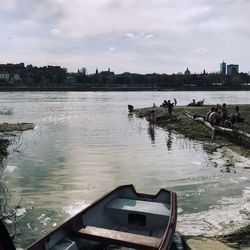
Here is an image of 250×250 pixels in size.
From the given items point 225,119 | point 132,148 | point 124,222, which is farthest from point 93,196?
point 225,119

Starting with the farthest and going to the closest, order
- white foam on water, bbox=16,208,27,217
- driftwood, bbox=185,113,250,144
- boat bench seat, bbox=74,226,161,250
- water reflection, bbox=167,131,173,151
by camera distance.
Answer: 1. water reflection, bbox=167,131,173,151
2. driftwood, bbox=185,113,250,144
3. white foam on water, bbox=16,208,27,217
4. boat bench seat, bbox=74,226,161,250

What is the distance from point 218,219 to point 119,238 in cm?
531

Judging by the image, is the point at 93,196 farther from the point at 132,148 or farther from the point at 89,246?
the point at 132,148

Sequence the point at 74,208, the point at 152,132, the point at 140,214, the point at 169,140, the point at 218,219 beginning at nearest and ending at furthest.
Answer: the point at 140,214 < the point at 218,219 < the point at 74,208 < the point at 169,140 < the point at 152,132

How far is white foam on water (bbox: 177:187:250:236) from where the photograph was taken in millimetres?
12594

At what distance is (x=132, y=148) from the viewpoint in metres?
28.9

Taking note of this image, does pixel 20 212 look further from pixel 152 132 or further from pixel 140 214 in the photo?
pixel 152 132

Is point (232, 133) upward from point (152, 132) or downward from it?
upward

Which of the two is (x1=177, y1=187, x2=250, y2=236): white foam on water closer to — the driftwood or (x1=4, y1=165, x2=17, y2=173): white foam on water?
(x1=4, y1=165, x2=17, y2=173): white foam on water

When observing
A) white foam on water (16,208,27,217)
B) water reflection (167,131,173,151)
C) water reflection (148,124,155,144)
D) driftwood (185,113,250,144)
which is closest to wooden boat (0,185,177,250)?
white foam on water (16,208,27,217)

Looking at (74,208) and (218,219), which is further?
(74,208)

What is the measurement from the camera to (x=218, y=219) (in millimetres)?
13617

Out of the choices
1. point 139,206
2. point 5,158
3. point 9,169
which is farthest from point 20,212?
point 5,158

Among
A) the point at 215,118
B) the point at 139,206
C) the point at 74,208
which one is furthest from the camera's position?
the point at 215,118
